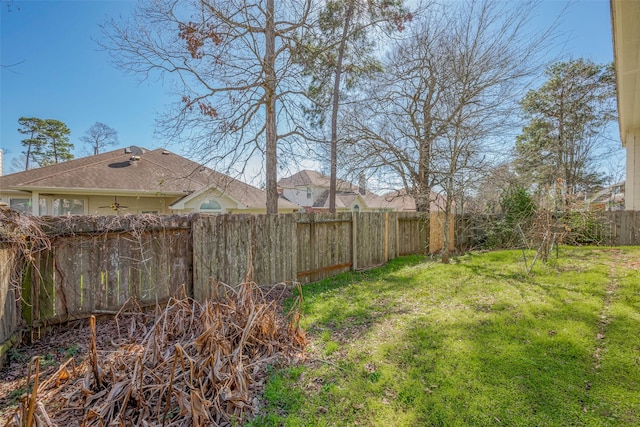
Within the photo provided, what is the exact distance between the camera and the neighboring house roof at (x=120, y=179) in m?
9.97

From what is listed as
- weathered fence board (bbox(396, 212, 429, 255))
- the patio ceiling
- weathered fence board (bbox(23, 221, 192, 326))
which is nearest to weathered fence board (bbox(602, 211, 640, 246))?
the patio ceiling

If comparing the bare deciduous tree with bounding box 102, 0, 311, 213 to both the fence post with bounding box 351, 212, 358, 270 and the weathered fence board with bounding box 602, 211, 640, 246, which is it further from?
the weathered fence board with bounding box 602, 211, 640, 246

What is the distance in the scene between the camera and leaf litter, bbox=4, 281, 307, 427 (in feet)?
7.41

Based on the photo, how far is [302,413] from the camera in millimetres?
2553

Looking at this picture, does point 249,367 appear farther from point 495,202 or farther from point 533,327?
point 495,202

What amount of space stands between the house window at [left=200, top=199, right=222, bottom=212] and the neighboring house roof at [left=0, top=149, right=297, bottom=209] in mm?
619

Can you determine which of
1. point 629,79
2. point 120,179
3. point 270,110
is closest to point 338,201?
point 120,179

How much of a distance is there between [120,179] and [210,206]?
3.39m

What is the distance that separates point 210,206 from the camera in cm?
1200

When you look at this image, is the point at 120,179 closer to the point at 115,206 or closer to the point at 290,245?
Result: the point at 115,206

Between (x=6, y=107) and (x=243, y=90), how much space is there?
801cm

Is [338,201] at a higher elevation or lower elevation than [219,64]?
lower

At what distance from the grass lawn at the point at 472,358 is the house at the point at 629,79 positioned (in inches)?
159

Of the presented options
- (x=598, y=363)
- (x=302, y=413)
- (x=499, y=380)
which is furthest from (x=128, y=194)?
(x=598, y=363)
